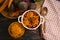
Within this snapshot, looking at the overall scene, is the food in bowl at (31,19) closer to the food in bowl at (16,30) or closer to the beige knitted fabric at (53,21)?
the food in bowl at (16,30)

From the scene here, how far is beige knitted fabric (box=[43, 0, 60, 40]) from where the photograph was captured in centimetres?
95

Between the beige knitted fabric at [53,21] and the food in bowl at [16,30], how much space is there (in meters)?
0.22

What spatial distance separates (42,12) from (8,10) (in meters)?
0.14

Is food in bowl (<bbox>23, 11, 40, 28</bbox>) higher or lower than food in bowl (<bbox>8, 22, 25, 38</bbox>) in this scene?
higher

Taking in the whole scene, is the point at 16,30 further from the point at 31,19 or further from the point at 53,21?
the point at 53,21

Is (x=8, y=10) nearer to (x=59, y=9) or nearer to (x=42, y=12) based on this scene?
(x=42, y=12)

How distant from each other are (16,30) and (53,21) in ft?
1.08

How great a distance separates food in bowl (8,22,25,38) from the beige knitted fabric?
222 millimetres

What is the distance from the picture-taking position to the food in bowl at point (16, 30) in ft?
2.36

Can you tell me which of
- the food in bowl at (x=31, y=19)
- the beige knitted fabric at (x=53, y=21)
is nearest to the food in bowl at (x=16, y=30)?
the food in bowl at (x=31, y=19)

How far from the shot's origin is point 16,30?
0.72 metres

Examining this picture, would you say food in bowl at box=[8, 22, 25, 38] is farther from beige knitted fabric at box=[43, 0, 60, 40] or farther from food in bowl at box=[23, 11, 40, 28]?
beige knitted fabric at box=[43, 0, 60, 40]

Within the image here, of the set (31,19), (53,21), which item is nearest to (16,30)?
(31,19)

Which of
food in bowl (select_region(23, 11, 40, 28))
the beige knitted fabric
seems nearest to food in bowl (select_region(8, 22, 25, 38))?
food in bowl (select_region(23, 11, 40, 28))
